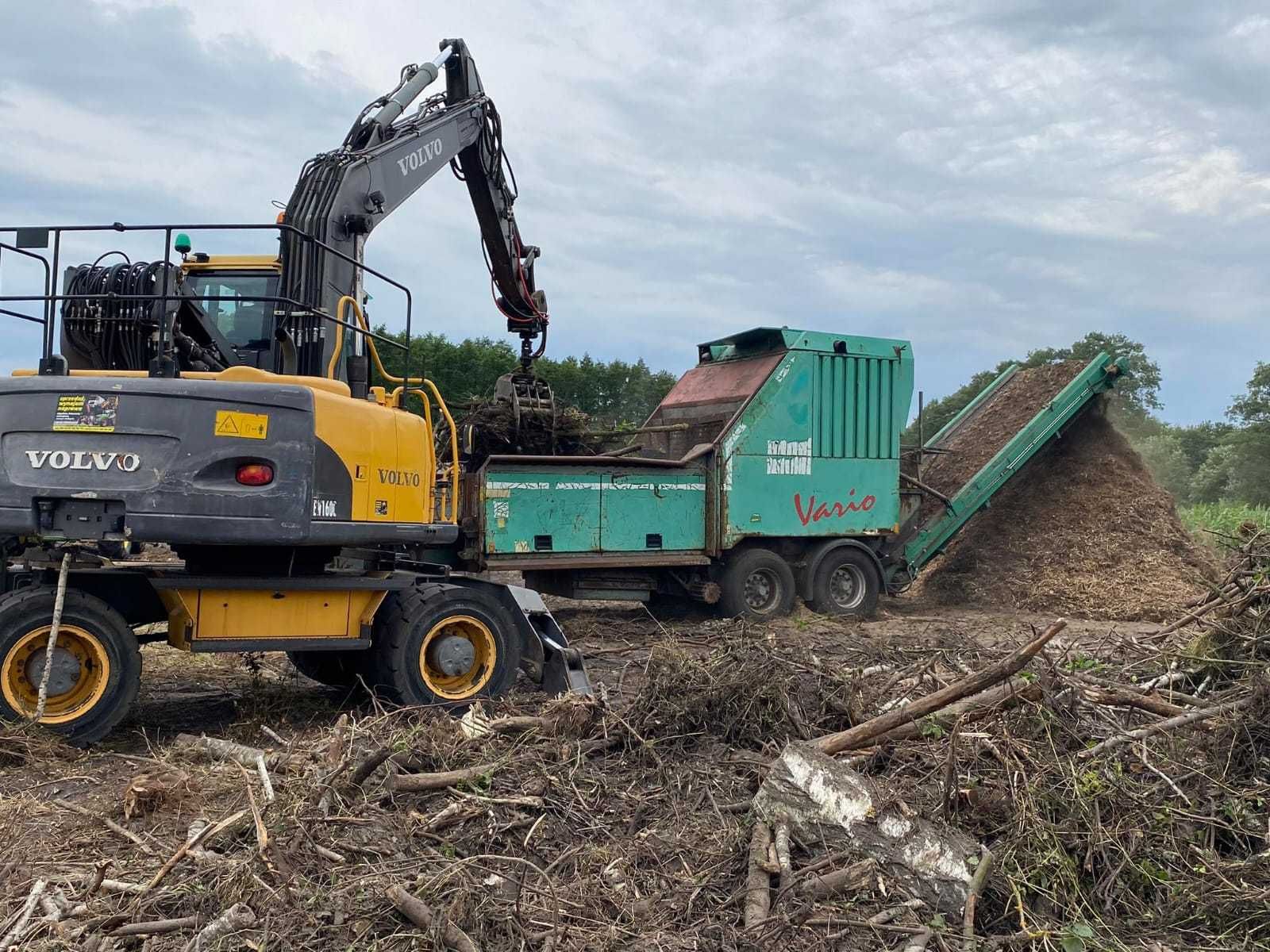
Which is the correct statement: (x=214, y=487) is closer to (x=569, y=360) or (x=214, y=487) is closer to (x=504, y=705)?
(x=504, y=705)

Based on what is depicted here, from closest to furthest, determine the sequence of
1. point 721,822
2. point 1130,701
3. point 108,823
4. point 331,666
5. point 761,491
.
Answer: point 721,822 < point 108,823 < point 1130,701 < point 331,666 < point 761,491

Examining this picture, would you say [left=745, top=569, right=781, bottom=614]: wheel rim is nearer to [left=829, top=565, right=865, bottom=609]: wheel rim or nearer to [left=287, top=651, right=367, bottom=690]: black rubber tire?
[left=829, top=565, right=865, bottom=609]: wheel rim

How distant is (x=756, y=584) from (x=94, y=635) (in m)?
7.51

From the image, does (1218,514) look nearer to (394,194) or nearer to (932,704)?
(394,194)

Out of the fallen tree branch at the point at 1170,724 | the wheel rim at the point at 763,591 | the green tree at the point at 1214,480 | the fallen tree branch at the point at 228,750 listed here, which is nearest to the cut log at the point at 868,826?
the fallen tree branch at the point at 1170,724

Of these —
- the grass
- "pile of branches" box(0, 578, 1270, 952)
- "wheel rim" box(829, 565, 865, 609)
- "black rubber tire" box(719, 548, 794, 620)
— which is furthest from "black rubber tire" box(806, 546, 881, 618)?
the grass

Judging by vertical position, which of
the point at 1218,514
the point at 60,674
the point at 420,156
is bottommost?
the point at 60,674

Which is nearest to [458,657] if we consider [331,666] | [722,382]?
[331,666]

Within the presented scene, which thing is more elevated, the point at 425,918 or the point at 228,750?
the point at 228,750

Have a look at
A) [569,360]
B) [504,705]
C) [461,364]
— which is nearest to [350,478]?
[504,705]

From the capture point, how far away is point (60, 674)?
5.83 m

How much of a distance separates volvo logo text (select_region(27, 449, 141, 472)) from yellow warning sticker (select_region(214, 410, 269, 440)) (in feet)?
1.43

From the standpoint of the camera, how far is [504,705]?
6230mm

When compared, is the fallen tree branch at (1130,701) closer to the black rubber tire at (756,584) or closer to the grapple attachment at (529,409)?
the black rubber tire at (756,584)
